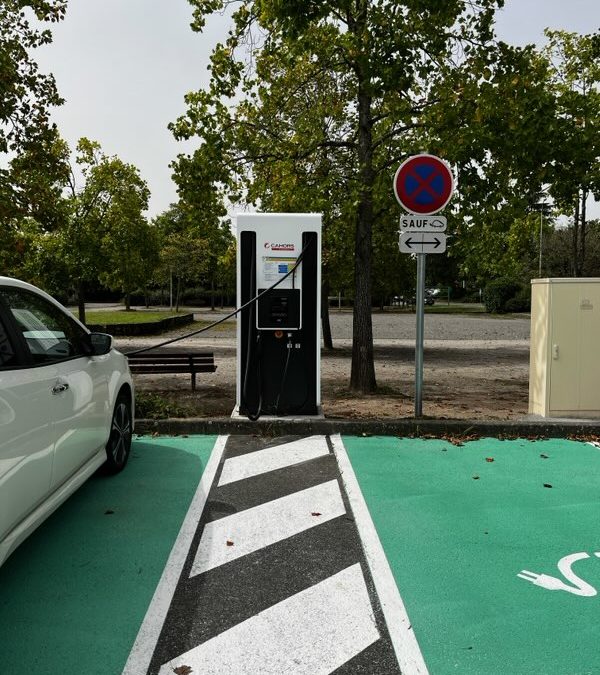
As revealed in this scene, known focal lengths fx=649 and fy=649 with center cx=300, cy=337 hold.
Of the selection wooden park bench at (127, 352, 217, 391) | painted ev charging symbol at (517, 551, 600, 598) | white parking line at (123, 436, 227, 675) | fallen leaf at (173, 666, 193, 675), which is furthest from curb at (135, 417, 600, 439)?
fallen leaf at (173, 666, 193, 675)

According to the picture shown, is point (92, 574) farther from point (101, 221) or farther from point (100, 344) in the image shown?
point (101, 221)

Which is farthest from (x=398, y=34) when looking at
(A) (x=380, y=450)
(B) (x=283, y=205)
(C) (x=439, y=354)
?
(C) (x=439, y=354)

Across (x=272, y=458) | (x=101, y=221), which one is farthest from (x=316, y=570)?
(x=101, y=221)

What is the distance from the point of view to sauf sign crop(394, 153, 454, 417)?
22.2 ft

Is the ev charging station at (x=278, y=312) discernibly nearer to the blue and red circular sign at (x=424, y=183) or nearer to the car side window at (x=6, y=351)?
the blue and red circular sign at (x=424, y=183)

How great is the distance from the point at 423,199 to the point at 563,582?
14.3 feet

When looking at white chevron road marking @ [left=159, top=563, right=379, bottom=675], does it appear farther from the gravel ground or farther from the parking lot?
the gravel ground

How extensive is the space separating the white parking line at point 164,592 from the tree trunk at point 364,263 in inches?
221

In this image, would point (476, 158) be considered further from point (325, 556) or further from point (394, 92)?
point (325, 556)

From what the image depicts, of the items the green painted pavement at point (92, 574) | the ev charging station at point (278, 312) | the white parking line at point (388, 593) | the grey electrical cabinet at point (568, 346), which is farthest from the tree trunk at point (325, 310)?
the white parking line at point (388, 593)

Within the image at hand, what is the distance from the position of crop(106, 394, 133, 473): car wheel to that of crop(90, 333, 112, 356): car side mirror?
61 cm

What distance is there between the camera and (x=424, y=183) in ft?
22.3

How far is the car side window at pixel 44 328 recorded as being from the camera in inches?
145

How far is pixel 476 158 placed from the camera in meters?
9.23
